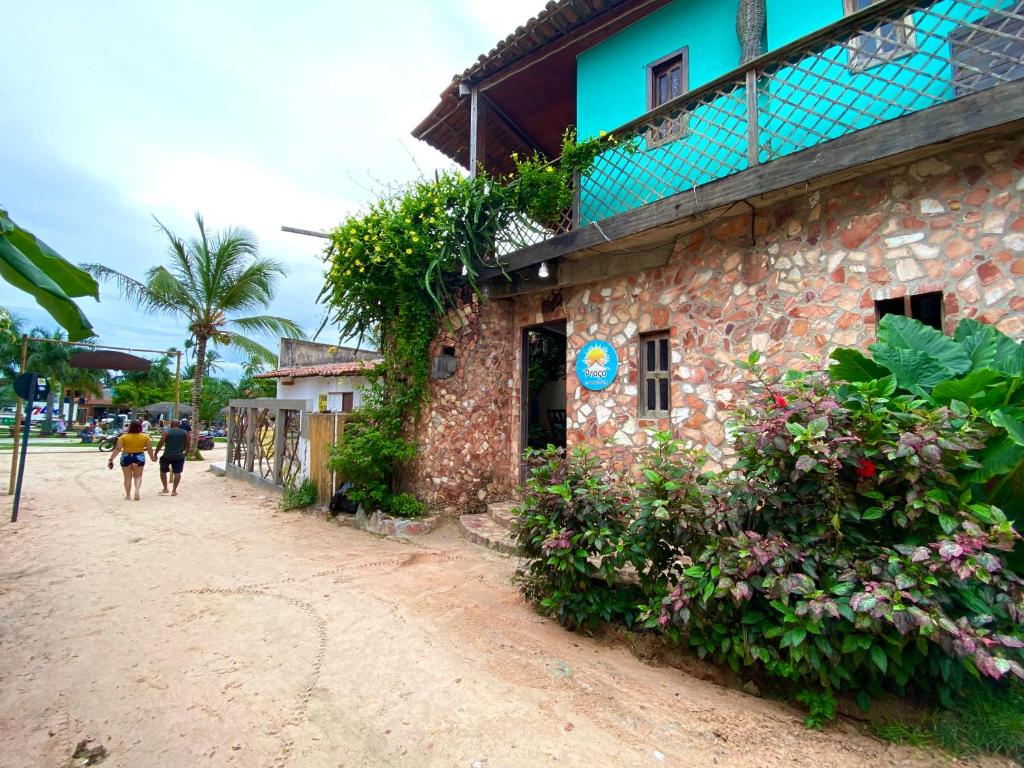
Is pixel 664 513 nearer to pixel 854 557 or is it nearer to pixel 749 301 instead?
pixel 854 557

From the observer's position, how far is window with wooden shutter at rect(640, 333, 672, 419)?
5471mm

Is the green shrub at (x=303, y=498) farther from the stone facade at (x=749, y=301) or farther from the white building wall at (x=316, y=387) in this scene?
the white building wall at (x=316, y=387)

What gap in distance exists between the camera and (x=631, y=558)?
10.2ft

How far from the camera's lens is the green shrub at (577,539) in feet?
10.8

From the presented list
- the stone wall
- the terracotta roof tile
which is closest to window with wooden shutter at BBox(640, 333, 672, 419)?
the stone wall

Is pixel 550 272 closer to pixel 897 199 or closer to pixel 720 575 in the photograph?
pixel 897 199

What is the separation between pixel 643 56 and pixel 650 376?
4.18m

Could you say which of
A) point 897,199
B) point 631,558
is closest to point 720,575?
point 631,558

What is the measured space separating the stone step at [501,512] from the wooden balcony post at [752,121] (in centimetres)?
461

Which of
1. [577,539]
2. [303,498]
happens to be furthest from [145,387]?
[577,539]

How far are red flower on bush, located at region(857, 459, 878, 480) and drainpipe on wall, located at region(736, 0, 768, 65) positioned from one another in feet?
14.8

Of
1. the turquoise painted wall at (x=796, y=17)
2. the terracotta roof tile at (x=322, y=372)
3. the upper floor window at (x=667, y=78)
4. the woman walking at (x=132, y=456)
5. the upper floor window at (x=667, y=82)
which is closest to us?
the turquoise painted wall at (x=796, y=17)

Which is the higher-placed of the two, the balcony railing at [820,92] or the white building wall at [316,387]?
A: the balcony railing at [820,92]

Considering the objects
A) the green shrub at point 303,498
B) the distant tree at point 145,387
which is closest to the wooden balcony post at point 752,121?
the green shrub at point 303,498
